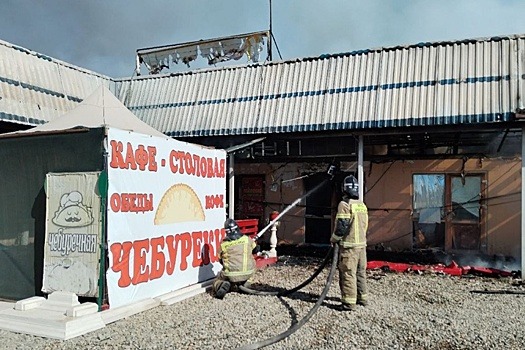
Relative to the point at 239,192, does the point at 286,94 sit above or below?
above

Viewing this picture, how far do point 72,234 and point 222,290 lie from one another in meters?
2.50

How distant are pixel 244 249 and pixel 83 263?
2579mm

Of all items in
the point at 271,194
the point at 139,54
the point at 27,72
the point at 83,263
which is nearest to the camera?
the point at 83,263

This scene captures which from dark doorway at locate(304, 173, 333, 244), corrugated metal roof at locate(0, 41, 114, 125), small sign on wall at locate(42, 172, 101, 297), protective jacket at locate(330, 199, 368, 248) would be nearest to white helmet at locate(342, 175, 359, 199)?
protective jacket at locate(330, 199, 368, 248)

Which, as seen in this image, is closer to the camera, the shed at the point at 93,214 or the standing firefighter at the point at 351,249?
the shed at the point at 93,214

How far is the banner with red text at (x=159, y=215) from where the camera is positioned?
7046mm

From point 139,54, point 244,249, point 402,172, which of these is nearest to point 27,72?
point 139,54

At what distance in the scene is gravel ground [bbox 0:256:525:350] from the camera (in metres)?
5.79

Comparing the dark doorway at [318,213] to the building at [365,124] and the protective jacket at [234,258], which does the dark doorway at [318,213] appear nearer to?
the building at [365,124]

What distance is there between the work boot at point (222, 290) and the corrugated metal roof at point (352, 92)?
449 cm

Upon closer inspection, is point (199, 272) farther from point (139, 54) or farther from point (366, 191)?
point (139, 54)

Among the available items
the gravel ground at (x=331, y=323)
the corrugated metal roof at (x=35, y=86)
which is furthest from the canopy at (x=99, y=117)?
the gravel ground at (x=331, y=323)

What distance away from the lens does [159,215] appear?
7.98 metres

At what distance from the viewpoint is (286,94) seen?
39.9 feet
